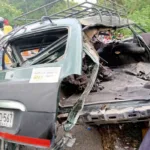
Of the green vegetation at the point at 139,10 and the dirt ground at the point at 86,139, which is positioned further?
the green vegetation at the point at 139,10

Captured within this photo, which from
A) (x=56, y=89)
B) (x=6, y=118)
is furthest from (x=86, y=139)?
(x=56, y=89)

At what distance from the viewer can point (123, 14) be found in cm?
443

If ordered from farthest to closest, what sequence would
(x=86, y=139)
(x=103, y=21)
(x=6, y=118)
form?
1. (x=86, y=139)
2. (x=103, y=21)
3. (x=6, y=118)

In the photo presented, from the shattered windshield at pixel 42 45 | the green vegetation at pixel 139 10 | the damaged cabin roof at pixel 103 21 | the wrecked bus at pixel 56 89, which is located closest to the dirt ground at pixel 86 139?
the wrecked bus at pixel 56 89

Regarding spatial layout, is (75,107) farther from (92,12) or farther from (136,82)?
(92,12)

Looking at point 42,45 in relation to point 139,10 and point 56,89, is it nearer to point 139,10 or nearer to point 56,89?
point 56,89

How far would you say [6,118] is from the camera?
241 centimetres

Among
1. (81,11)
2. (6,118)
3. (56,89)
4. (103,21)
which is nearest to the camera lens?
(56,89)

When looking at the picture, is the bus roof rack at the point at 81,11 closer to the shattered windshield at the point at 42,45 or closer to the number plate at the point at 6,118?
the shattered windshield at the point at 42,45

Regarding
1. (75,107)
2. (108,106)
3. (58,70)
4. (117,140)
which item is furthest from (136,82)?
(58,70)

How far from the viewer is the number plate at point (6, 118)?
2.36 meters

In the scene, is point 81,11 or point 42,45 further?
point 42,45

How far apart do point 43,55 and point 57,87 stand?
68 cm

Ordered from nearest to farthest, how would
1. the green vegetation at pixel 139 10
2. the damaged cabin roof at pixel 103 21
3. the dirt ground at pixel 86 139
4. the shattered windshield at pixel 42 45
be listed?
the shattered windshield at pixel 42 45 < the damaged cabin roof at pixel 103 21 < the dirt ground at pixel 86 139 < the green vegetation at pixel 139 10
